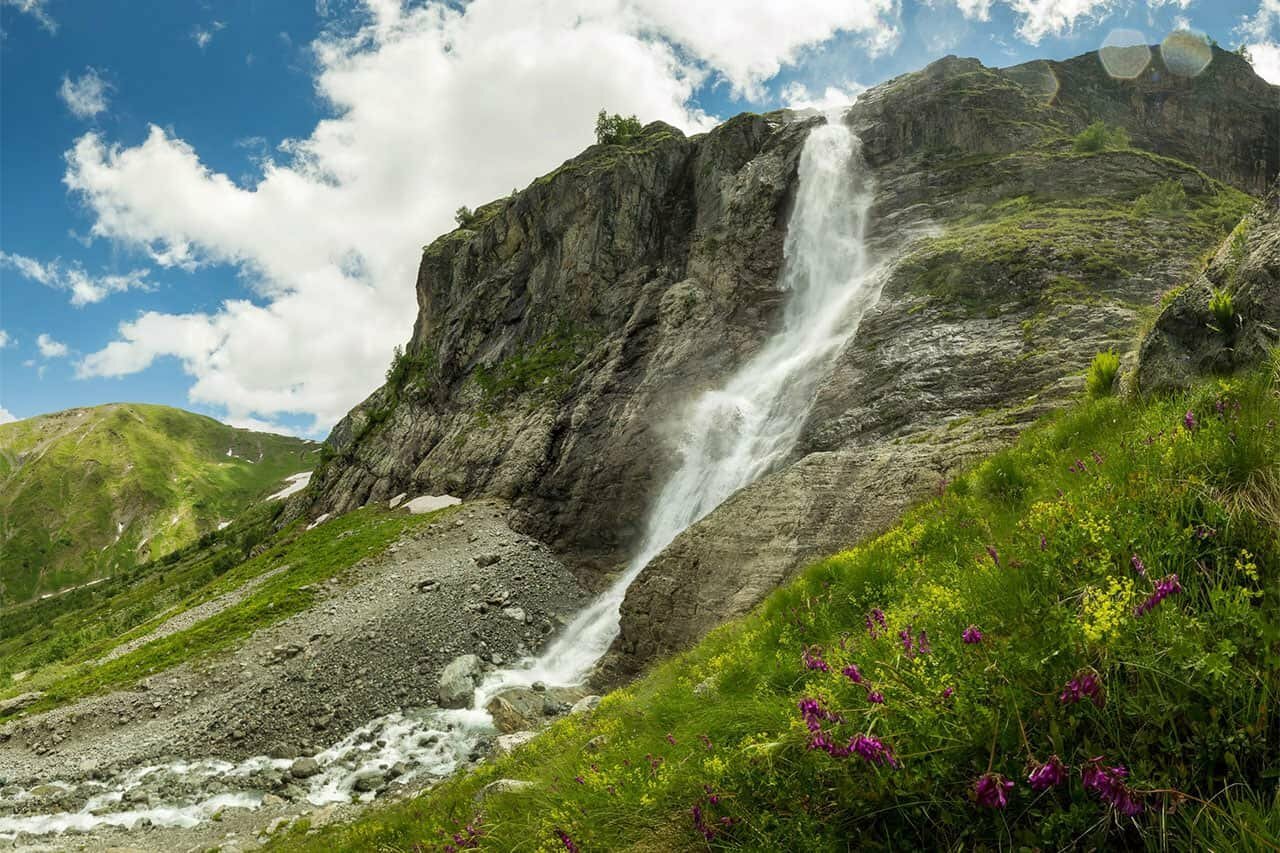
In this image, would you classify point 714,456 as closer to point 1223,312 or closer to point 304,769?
point 304,769

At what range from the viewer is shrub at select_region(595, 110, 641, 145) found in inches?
3152

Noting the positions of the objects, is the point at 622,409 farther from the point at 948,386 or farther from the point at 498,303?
the point at 498,303

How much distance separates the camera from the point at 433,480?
52.3m

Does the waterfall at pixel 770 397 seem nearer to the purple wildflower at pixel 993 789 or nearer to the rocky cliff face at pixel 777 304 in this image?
the rocky cliff face at pixel 777 304

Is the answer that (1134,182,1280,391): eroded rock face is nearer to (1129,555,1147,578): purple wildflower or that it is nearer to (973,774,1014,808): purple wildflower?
(1129,555,1147,578): purple wildflower

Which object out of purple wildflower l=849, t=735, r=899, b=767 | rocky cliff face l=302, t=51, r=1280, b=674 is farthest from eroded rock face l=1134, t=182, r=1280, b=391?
rocky cliff face l=302, t=51, r=1280, b=674

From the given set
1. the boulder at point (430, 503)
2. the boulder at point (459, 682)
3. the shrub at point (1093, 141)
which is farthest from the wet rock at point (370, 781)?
the shrub at point (1093, 141)

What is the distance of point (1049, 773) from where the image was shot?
7.82ft

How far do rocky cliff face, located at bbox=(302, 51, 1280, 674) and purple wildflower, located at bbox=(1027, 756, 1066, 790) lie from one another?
14.6 meters

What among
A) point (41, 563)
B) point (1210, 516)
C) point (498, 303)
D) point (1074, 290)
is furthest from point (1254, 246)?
point (41, 563)

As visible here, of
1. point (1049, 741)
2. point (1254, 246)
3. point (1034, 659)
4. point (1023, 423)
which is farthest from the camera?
point (1023, 423)

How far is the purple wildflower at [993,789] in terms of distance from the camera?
7.93 feet

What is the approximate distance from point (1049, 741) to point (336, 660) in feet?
98.1

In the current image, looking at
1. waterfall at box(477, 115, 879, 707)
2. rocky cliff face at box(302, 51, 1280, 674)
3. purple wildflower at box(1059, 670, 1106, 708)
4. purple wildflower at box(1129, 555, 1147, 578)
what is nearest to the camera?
purple wildflower at box(1059, 670, 1106, 708)
